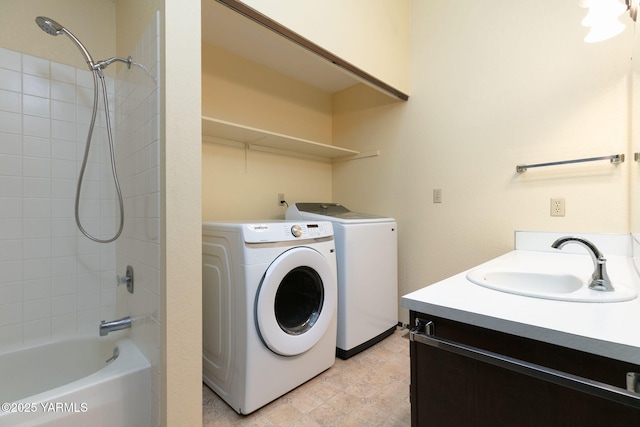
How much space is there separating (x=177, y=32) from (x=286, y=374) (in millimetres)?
1645

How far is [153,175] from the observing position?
1110mm

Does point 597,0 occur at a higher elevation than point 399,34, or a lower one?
lower

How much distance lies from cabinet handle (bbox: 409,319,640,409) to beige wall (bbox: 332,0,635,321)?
1.45m

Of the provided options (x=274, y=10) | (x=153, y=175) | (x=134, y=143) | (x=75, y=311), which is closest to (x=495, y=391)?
(x=153, y=175)

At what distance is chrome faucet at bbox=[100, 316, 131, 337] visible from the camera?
4.02ft

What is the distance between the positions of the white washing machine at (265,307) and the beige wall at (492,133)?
98 cm

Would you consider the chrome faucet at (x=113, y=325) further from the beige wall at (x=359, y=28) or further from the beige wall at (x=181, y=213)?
the beige wall at (x=359, y=28)

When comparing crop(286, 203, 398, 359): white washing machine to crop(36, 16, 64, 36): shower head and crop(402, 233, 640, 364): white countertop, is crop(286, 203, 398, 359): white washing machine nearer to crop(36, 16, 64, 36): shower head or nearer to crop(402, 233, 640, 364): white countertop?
crop(402, 233, 640, 364): white countertop

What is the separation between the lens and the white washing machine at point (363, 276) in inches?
74.2

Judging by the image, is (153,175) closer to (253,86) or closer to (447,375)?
(447,375)

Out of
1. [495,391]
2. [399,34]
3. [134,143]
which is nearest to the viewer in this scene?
[495,391]

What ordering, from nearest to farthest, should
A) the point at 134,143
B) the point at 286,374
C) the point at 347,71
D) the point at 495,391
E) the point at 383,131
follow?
1. the point at 495,391
2. the point at 134,143
3. the point at 286,374
4. the point at 347,71
5. the point at 383,131

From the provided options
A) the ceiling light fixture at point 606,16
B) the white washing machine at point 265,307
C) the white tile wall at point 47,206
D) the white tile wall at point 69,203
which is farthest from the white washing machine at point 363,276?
the ceiling light fixture at point 606,16

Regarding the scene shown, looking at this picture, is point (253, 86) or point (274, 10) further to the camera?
point (253, 86)
